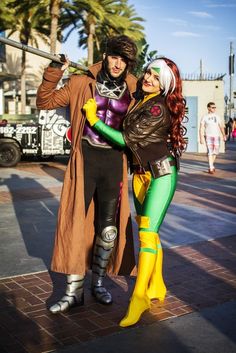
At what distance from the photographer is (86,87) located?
3387 mm

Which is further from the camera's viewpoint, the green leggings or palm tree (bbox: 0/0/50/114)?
palm tree (bbox: 0/0/50/114)

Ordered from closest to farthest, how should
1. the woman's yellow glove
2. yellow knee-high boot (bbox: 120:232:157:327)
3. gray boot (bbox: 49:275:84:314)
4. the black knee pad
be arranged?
the woman's yellow glove → yellow knee-high boot (bbox: 120:232:157:327) → gray boot (bbox: 49:275:84:314) → the black knee pad

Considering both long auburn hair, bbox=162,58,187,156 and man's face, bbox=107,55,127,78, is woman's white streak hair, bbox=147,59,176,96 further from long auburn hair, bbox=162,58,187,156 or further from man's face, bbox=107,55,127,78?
man's face, bbox=107,55,127,78

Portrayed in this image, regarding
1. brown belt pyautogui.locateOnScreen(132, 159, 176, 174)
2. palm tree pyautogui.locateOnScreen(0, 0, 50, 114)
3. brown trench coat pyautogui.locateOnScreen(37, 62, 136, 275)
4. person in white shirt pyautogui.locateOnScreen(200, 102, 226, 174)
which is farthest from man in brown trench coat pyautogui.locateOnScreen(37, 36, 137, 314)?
palm tree pyautogui.locateOnScreen(0, 0, 50, 114)

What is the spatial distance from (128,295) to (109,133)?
1.43 metres

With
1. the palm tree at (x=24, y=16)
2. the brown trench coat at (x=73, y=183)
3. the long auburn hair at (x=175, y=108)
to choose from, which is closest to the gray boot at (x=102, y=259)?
the brown trench coat at (x=73, y=183)

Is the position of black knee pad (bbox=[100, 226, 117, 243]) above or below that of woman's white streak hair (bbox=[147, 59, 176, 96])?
below

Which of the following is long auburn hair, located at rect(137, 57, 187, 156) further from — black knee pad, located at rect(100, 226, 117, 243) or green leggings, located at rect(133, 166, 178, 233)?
black knee pad, located at rect(100, 226, 117, 243)

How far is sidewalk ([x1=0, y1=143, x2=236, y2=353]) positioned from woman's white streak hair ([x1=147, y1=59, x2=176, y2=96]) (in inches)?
65.3

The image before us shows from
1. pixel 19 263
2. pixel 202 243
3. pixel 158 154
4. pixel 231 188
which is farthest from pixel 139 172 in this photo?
pixel 231 188

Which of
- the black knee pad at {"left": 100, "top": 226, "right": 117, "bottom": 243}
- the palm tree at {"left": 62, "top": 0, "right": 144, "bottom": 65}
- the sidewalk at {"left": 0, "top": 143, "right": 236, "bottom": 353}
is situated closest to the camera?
the sidewalk at {"left": 0, "top": 143, "right": 236, "bottom": 353}

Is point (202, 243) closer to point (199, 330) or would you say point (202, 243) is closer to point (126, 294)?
point (126, 294)

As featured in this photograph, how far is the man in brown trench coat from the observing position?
3.35 m

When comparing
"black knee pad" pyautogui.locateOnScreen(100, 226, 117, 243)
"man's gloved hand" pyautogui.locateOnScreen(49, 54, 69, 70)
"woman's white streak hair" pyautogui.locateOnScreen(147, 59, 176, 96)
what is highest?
"man's gloved hand" pyautogui.locateOnScreen(49, 54, 69, 70)
